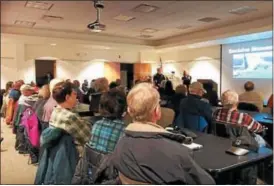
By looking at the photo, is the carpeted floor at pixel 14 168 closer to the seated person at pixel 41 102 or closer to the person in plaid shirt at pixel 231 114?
the seated person at pixel 41 102

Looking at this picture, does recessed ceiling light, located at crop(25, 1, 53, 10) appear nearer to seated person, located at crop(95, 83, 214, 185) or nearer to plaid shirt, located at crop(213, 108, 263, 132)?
plaid shirt, located at crop(213, 108, 263, 132)

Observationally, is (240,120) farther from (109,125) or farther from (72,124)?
(72,124)

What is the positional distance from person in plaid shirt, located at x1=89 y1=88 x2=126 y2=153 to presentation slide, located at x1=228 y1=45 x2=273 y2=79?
23.3 feet

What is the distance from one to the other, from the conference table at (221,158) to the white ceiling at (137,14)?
4112 mm

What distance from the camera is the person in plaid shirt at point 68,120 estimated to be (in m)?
2.11

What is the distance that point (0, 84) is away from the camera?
9.03 metres

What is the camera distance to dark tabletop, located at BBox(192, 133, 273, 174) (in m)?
1.70

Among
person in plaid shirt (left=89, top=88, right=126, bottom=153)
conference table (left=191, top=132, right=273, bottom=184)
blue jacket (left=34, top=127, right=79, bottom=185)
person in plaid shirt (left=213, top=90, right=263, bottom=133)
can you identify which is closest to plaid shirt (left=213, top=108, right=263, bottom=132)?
person in plaid shirt (left=213, top=90, right=263, bottom=133)

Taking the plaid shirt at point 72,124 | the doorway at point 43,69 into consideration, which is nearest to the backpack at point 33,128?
the plaid shirt at point 72,124

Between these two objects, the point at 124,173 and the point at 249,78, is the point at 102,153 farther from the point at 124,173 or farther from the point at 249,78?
the point at 249,78

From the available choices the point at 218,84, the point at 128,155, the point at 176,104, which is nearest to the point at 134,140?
the point at 128,155

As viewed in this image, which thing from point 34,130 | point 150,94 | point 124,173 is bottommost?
point 34,130

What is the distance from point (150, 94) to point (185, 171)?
1.46 ft

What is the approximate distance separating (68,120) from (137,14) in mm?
4880
